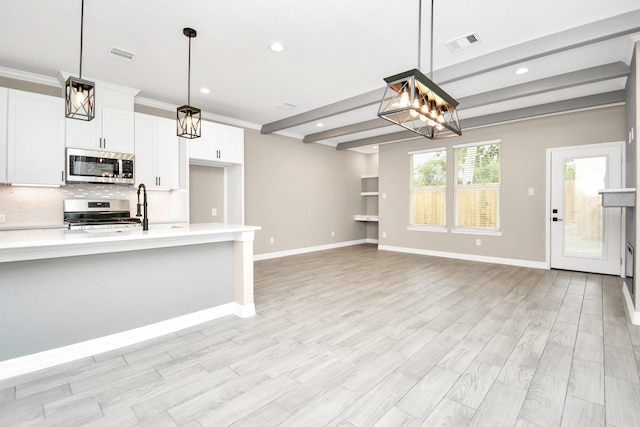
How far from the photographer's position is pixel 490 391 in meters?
1.93

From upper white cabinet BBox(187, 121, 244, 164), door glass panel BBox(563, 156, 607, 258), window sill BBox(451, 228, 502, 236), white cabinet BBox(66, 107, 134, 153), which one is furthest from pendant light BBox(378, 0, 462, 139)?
window sill BBox(451, 228, 502, 236)

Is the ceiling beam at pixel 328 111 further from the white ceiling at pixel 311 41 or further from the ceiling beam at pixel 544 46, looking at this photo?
the white ceiling at pixel 311 41

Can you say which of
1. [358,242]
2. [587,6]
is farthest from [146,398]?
[358,242]

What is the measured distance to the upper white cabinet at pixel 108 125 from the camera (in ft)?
13.0

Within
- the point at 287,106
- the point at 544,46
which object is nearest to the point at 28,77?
the point at 287,106

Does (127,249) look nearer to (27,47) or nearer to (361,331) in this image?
(361,331)

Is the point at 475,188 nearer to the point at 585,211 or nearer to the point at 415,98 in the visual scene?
the point at 585,211

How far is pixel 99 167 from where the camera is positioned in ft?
13.5

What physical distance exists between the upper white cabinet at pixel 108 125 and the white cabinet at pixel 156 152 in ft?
0.44

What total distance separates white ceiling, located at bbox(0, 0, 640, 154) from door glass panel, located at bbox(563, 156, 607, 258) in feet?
3.86

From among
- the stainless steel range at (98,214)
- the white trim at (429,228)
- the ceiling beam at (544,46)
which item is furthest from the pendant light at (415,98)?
the white trim at (429,228)

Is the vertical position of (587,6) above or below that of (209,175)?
above

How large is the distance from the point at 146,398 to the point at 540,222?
20.2ft

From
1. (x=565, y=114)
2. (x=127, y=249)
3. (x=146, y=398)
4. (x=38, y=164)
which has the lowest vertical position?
(x=146, y=398)
